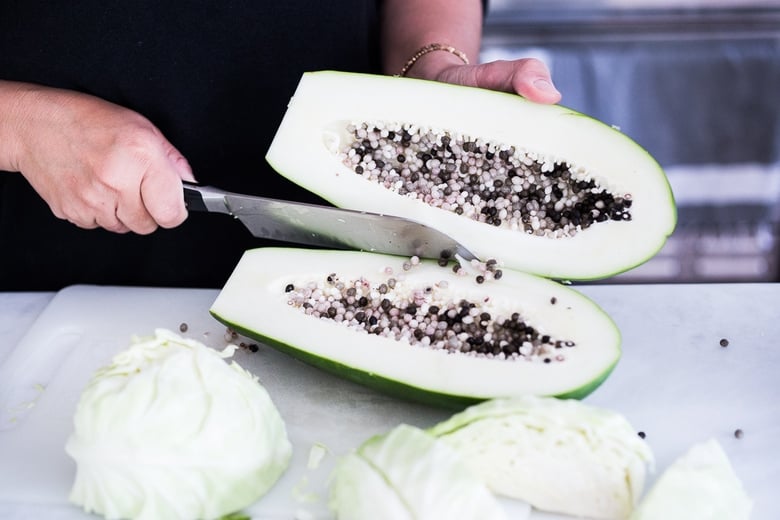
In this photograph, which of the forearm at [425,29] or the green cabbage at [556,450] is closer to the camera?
the green cabbage at [556,450]

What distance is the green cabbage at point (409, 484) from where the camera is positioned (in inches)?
36.8

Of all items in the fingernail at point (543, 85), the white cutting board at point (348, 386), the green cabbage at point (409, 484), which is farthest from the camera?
the fingernail at point (543, 85)

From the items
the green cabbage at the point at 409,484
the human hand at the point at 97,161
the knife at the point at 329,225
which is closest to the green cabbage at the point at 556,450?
the green cabbage at the point at 409,484

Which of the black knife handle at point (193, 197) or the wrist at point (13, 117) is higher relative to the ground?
the wrist at point (13, 117)

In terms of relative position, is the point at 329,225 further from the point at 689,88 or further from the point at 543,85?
the point at 689,88

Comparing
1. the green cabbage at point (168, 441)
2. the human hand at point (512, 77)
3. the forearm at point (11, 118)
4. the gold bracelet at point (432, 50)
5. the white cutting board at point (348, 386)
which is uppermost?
the human hand at point (512, 77)

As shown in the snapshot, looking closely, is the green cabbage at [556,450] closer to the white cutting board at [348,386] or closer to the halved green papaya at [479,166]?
the white cutting board at [348,386]

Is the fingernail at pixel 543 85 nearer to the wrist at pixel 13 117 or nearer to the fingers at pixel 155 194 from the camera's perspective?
the fingers at pixel 155 194

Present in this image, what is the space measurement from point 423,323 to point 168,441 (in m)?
0.41

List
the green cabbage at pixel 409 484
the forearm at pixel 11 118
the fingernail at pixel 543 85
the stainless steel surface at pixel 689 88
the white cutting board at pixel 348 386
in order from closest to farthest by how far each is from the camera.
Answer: the green cabbage at pixel 409 484
the white cutting board at pixel 348 386
the fingernail at pixel 543 85
the forearm at pixel 11 118
the stainless steel surface at pixel 689 88

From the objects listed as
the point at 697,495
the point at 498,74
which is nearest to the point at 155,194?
the point at 498,74

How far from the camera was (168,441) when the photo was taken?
97 cm

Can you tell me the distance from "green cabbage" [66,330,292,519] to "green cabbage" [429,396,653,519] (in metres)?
0.23

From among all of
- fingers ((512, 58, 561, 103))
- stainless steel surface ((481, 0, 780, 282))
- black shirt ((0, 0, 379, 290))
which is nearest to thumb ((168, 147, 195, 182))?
black shirt ((0, 0, 379, 290))
